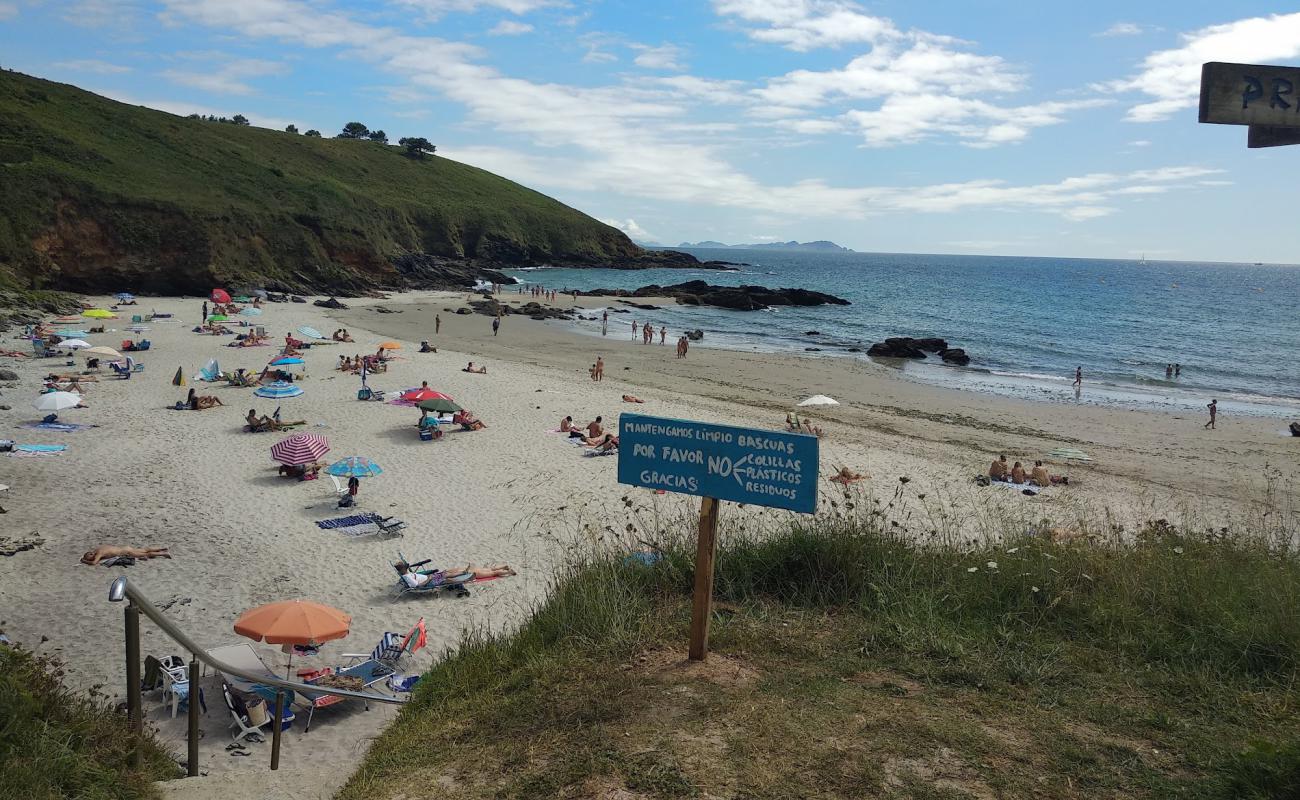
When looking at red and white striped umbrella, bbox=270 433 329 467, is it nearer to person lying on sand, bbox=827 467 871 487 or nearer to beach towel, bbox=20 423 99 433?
beach towel, bbox=20 423 99 433

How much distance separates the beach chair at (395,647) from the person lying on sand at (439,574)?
4.14 feet

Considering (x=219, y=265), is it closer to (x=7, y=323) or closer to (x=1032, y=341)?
(x=7, y=323)

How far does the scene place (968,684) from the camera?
496 centimetres

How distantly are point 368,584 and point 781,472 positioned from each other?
8008mm

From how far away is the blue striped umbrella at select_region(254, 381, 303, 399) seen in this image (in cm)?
2200

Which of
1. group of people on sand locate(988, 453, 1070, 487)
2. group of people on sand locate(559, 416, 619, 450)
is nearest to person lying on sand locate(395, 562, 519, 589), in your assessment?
group of people on sand locate(559, 416, 619, 450)

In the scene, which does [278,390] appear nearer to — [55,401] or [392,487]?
[55,401]

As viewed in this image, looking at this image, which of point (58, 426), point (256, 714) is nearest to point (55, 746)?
point (256, 714)

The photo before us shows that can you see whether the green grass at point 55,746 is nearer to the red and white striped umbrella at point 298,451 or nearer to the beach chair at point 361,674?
the beach chair at point 361,674

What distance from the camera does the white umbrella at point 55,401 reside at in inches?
695

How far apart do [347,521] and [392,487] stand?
6.95 ft

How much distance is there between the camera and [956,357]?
128 ft

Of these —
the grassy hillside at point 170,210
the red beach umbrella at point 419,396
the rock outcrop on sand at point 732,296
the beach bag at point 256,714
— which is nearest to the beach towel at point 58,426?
the red beach umbrella at point 419,396

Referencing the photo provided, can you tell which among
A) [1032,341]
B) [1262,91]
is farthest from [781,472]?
[1032,341]
